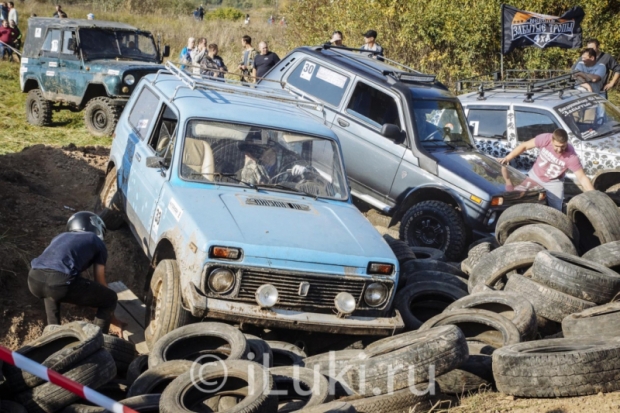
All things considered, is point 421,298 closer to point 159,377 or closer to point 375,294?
point 375,294

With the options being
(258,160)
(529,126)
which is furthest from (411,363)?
(529,126)

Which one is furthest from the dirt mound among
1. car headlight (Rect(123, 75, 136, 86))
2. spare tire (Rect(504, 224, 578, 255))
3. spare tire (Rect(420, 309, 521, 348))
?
spare tire (Rect(504, 224, 578, 255))

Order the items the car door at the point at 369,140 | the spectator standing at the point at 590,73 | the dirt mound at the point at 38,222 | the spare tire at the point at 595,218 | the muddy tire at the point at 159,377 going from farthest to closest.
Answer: the spectator standing at the point at 590,73 → the car door at the point at 369,140 → the spare tire at the point at 595,218 → the dirt mound at the point at 38,222 → the muddy tire at the point at 159,377

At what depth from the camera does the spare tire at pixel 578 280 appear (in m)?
6.18

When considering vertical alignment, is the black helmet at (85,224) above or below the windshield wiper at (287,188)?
below

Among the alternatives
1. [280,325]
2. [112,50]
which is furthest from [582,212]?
[112,50]

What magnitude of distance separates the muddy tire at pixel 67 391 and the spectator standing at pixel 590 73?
32.9ft

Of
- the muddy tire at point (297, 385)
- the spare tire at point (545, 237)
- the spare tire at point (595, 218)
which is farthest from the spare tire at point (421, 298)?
the muddy tire at point (297, 385)

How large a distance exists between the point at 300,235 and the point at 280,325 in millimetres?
726

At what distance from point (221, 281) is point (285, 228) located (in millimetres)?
706

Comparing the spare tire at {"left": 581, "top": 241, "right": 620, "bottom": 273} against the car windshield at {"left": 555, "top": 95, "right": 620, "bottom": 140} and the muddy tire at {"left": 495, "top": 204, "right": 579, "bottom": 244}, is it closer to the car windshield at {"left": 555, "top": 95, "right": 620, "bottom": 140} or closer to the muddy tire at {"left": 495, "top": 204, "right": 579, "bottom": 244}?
the muddy tire at {"left": 495, "top": 204, "right": 579, "bottom": 244}

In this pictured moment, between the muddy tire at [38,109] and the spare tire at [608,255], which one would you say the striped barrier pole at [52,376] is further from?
the muddy tire at [38,109]

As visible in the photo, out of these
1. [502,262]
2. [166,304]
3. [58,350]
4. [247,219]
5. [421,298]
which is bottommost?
[421,298]

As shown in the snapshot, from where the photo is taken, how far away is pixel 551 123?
35.4 ft
